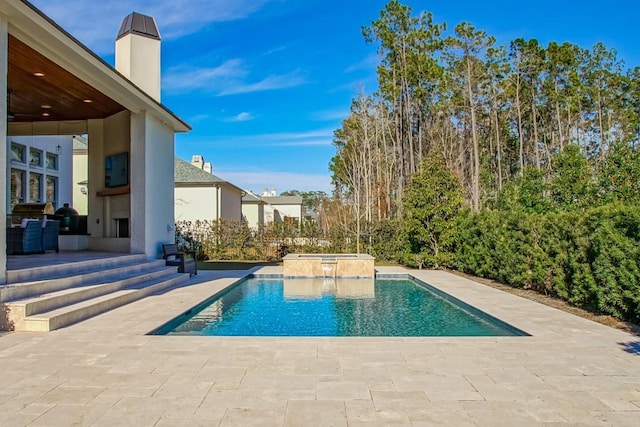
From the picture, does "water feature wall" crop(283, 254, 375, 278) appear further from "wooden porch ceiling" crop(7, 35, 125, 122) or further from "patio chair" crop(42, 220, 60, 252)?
"wooden porch ceiling" crop(7, 35, 125, 122)

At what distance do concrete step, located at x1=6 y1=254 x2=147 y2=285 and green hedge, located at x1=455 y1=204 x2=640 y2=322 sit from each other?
328 inches

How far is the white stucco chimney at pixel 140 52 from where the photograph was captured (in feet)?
37.7

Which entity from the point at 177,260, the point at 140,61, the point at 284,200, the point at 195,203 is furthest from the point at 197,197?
the point at 284,200

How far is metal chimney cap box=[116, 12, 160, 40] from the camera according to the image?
11.7 meters

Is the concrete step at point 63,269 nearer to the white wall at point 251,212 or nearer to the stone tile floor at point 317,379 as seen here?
the stone tile floor at point 317,379

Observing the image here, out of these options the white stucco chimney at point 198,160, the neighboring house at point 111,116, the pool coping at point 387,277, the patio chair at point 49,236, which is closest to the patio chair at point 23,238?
the patio chair at point 49,236

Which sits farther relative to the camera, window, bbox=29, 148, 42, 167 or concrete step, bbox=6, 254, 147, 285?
window, bbox=29, 148, 42, 167

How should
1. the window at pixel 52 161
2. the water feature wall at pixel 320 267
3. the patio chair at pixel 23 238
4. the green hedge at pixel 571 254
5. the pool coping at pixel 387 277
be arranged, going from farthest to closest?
1. the window at pixel 52 161
2. the water feature wall at pixel 320 267
3. the patio chair at pixel 23 238
4. the green hedge at pixel 571 254
5. the pool coping at pixel 387 277

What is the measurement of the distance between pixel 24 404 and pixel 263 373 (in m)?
1.78

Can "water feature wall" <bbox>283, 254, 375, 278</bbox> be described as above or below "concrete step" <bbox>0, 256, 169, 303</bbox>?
below

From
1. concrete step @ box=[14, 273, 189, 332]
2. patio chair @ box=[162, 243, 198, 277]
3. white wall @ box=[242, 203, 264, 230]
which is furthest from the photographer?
white wall @ box=[242, 203, 264, 230]

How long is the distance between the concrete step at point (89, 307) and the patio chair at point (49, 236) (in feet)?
9.74

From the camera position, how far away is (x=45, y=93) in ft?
30.3

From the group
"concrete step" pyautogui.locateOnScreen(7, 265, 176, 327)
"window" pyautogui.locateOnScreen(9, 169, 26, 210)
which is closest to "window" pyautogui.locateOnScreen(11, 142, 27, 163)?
"window" pyautogui.locateOnScreen(9, 169, 26, 210)
